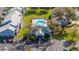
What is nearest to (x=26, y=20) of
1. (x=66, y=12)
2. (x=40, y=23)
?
(x=40, y=23)

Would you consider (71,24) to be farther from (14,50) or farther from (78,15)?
(14,50)

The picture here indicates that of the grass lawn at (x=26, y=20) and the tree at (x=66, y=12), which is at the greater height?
the tree at (x=66, y=12)

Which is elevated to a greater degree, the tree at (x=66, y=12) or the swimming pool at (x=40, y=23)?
the tree at (x=66, y=12)

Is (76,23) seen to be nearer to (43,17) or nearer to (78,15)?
(78,15)

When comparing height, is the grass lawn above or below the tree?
below

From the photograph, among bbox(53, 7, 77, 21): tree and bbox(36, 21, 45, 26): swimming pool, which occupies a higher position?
bbox(53, 7, 77, 21): tree

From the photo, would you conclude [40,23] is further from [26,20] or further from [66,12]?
[66,12]
